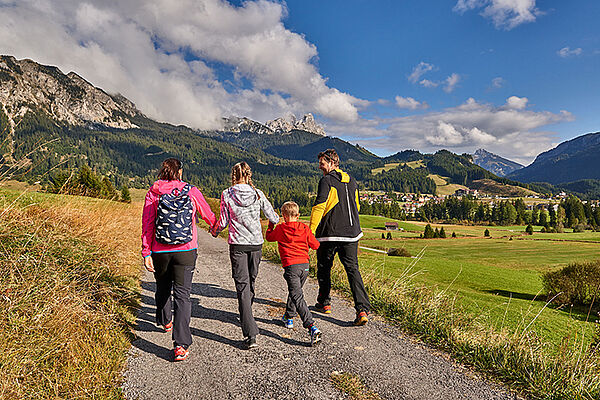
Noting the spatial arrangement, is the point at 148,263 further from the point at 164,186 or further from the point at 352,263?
the point at 352,263

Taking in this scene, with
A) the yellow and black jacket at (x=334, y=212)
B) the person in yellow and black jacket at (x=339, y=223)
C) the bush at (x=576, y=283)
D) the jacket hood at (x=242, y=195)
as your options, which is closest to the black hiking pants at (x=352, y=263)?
the person in yellow and black jacket at (x=339, y=223)

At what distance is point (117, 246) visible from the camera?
8.91 metres

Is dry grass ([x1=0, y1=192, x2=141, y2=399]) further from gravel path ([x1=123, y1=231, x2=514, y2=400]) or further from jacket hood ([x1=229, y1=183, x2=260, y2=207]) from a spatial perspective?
jacket hood ([x1=229, y1=183, x2=260, y2=207])

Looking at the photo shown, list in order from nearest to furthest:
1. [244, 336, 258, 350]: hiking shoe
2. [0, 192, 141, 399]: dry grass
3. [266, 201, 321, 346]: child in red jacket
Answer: [0, 192, 141, 399]: dry grass
[244, 336, 258, 350]: hiking shoe
[266, 201, 321, 346]: child in red jacket

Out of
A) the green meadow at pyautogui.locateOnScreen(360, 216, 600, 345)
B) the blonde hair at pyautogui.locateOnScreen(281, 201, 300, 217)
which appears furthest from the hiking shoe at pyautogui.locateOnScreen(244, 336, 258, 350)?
the green meadow at pyautogui.locateOnScreen(360, 216, 600, 345)

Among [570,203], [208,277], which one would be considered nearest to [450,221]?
[570,203]

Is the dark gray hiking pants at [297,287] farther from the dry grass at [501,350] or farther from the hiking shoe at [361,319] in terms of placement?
the dry grass at [501,350]

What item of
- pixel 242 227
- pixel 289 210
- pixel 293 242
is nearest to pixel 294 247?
pixel 293 242

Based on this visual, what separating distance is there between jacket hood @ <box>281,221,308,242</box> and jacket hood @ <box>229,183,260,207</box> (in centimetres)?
73

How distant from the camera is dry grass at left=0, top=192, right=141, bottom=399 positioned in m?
3.09

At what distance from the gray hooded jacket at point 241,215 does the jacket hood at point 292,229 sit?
376mm

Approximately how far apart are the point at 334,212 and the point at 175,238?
2.72m

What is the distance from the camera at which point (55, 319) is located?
12.5 ft

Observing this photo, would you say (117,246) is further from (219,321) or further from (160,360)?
(160,360)
